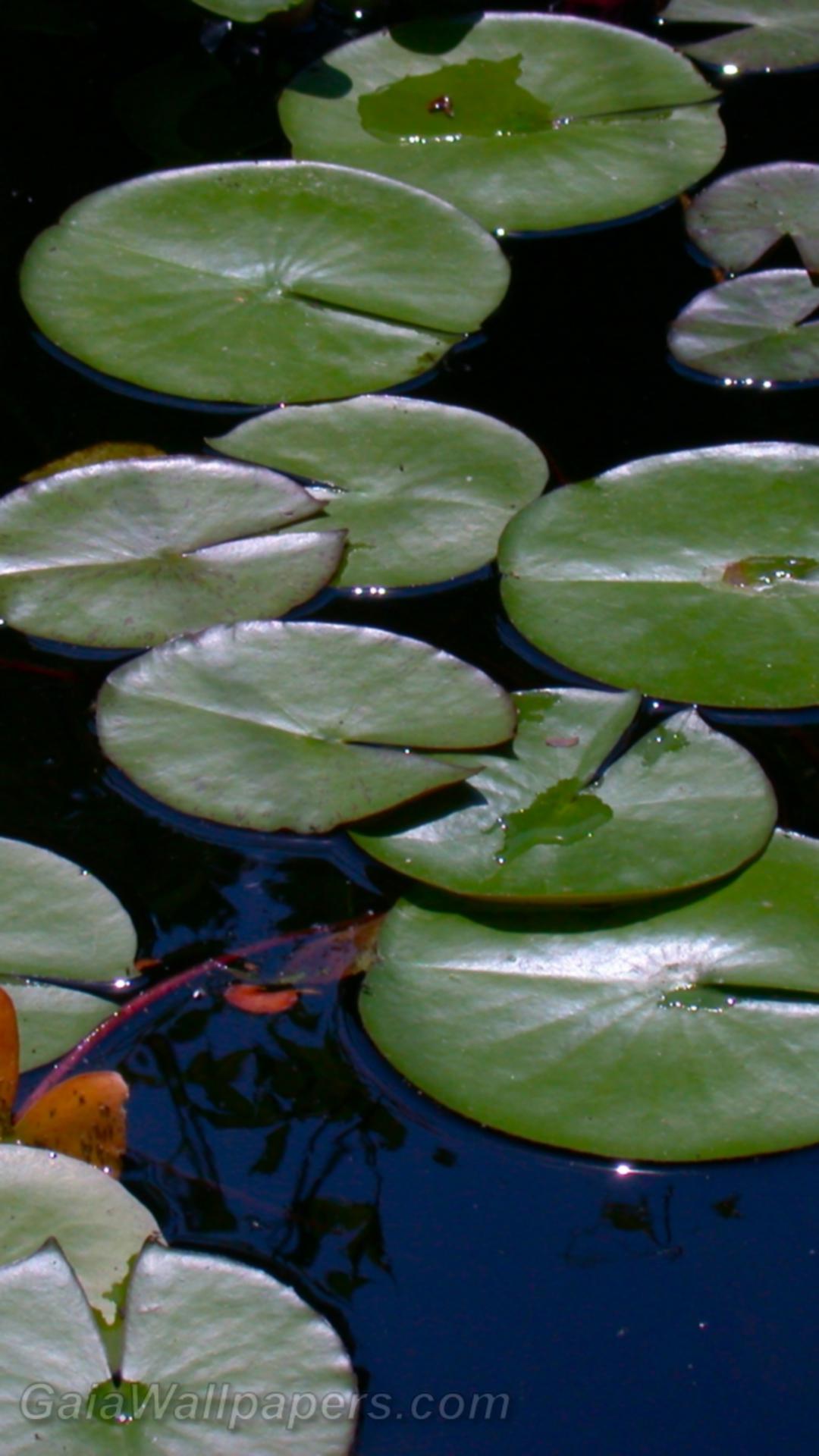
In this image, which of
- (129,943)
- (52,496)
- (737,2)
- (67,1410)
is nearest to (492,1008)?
(129,943)

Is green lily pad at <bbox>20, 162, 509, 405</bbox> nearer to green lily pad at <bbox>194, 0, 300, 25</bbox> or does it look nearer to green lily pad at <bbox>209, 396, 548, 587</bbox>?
green lily pad at <bbox>209, 396, 548, 587</bbox>

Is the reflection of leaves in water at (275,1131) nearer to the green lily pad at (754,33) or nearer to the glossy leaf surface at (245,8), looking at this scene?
the glossy leaf surface at (245,8)

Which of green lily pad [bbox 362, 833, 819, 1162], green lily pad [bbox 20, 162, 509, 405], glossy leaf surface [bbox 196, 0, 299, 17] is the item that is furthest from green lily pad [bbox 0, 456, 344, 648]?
glossy leaf surface [bbox 196, 0, 299, 17]

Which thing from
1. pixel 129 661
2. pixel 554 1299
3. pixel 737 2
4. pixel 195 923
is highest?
pixel 737 2

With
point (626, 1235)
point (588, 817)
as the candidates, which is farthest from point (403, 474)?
point (626, 1235)

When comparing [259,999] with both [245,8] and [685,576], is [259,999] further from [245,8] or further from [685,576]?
[245,8]

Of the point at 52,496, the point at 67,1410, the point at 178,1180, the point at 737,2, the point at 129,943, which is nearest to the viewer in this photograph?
the point at 67,1410

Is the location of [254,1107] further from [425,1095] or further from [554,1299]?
[554,1299]
